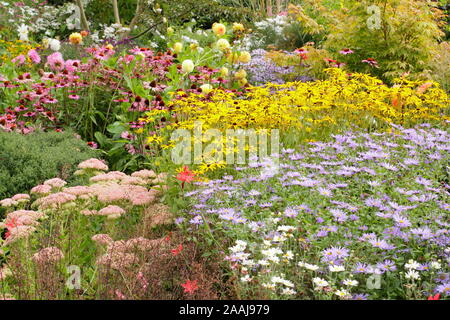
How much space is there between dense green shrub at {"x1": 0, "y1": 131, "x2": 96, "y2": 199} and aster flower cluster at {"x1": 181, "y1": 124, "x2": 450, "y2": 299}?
1.73 meters

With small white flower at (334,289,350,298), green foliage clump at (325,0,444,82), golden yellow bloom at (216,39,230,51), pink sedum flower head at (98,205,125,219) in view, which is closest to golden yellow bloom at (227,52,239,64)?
golden yellow bloom at (216,39,230,51)

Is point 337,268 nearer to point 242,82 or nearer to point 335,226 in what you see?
point 335,226

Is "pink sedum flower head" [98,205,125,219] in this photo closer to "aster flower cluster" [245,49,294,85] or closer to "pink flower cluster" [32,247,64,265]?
"pink flower cluster" [32,247,64,265]

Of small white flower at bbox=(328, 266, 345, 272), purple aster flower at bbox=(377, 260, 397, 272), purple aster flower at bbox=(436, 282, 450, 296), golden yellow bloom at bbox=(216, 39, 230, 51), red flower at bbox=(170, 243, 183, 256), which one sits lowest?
red flower at bbox=(170, 243, 183, 256)

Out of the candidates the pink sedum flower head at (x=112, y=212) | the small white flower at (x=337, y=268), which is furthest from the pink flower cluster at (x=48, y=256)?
the small white flower at (x=337, y=268)

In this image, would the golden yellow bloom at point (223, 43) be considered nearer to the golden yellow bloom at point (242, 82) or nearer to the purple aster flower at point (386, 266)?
the golden yellow bloom at point (242, 82)

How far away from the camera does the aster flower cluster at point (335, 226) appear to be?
2160 mm

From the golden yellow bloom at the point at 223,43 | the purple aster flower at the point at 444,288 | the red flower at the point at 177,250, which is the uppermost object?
the golden yellow bloom at the point at 223,43

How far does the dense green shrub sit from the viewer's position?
13.5ft

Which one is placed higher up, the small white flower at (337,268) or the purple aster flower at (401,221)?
the purple aster flower at (401,221)

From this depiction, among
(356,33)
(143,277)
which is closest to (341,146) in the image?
(143,277)

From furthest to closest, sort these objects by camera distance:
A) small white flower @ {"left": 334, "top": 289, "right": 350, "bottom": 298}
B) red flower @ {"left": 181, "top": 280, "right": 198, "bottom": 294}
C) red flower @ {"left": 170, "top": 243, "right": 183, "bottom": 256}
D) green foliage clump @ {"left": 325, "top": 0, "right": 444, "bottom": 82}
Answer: green foliage clump @ {"left": 325, "top": 0, "right": 444, "bottom": 82}, red flower @ {"left": 170, "top": 243, "right": 183, "bottom": 256}, red flower @ {"left": 181, "top": 280, "right": 198, "bottom": 294}, small white flower @ {"left": 334, "top": 289, "right": 350, "bottom": 298}

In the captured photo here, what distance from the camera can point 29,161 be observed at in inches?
167

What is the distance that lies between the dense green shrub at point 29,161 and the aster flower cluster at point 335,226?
1731 millimetres
